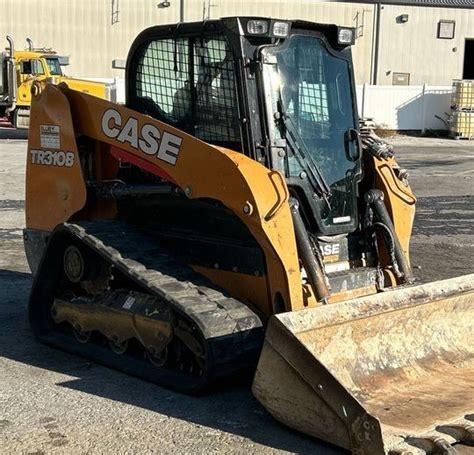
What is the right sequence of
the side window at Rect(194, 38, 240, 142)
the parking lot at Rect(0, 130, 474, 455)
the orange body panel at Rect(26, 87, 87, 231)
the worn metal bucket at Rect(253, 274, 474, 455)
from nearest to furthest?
the worn metal bucket at Rect(253, 274, 474, 455) < the parking lot at Rect(0, 130, 474, 455) < the side window at Rect(194, 38, 240, 142) < the orange body panel at Rect(26, 87, 87, 231)

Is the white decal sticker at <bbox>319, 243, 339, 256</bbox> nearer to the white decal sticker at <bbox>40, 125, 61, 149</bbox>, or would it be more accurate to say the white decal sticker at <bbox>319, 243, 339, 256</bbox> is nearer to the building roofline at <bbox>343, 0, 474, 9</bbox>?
the white decal sticker at <bbox>40, 125, 61, 149</bbox>

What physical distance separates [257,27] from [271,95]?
0.43 meters

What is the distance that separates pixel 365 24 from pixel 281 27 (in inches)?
1122

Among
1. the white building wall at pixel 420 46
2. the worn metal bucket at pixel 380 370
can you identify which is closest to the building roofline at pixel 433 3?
the white building wall at pixel 420 46

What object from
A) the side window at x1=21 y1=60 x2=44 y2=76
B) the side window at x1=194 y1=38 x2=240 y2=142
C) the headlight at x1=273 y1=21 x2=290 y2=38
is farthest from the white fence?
the headlight at x1=273 y1=21 x2=290 y2=38

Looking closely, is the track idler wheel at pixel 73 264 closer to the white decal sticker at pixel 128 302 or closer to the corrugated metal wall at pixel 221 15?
the white decal sticker at pixel 128 302

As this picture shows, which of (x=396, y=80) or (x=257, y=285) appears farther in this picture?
(x=396, y=80)

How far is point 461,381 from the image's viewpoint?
4891 mm

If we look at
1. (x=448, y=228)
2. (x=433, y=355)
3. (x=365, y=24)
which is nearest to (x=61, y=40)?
(x=365, y=24)

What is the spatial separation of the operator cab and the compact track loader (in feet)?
0.04

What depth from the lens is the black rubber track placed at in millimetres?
4789

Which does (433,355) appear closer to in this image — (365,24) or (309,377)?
(309,377)

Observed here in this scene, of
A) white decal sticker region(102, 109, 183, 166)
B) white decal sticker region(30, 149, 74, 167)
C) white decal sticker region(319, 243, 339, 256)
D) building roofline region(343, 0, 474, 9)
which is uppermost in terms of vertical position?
building roofline region(343, 0, 474, 9)

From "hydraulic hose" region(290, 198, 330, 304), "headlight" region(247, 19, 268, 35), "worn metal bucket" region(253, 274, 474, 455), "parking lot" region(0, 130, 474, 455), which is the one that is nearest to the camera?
"worn metal bucket" region(253, 274, 474, 455)
